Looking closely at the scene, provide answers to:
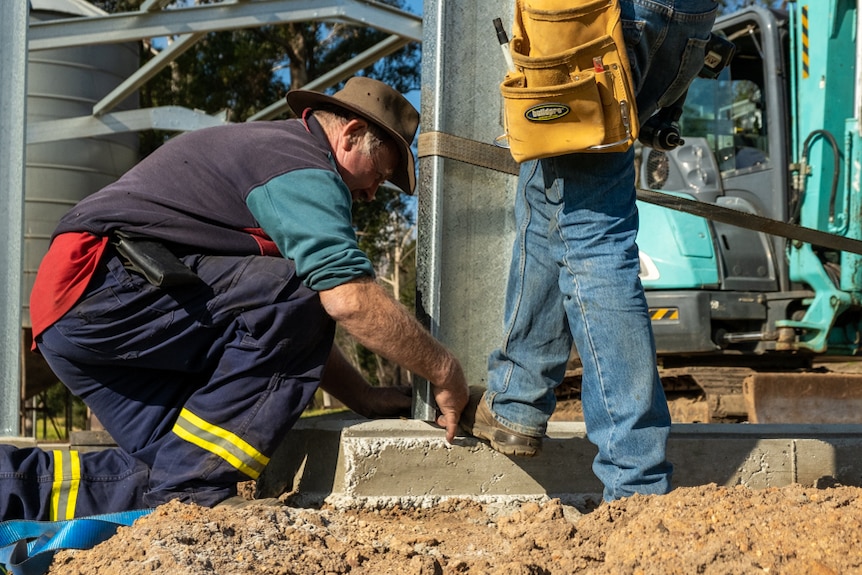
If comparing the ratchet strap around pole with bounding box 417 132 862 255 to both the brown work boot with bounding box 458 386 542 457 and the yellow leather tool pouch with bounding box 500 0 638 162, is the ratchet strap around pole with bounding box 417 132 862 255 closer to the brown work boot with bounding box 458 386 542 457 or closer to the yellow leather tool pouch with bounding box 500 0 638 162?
the yellow leather tool pouch with bounding box 500 0 638 162

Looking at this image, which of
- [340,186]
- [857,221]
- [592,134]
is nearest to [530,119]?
[592,134]

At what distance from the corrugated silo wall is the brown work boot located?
7.36 m

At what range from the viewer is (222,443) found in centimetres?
273

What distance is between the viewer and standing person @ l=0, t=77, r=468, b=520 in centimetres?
271

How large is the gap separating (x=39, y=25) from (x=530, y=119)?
16.9 ft

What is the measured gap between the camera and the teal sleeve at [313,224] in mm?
2656

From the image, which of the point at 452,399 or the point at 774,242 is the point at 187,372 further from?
the point at 774,242

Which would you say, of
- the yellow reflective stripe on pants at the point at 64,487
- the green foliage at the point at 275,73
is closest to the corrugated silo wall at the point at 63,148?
the green foliage at the point at 275,73

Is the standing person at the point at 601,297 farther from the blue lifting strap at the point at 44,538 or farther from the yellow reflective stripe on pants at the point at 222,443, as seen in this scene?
the blue lifting strap at the point at 44,538

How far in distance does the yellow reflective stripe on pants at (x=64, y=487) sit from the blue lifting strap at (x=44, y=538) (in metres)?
0.34

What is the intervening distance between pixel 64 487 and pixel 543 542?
5.04 feet

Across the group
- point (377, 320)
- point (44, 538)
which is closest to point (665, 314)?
point (377, 320)

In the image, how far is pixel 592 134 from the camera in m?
2.51

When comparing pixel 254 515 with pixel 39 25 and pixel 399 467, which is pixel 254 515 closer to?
pixel 399 467
